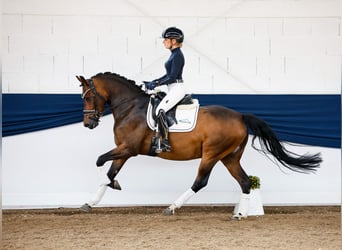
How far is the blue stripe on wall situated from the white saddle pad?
1141 millimetres

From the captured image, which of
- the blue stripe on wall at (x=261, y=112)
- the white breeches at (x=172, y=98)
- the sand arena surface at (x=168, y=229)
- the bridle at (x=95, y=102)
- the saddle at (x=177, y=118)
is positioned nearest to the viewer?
the sand arena surface at (x=168, y=229)

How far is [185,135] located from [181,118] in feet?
0.57

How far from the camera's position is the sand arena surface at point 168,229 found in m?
4.14

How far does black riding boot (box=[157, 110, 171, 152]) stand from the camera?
5422 millimetres

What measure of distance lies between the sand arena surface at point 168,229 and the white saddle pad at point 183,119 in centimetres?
89

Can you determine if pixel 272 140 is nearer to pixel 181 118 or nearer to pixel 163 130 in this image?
pixel 181 118

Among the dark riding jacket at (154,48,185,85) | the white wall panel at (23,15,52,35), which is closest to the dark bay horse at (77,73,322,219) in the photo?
the dark riding jacket at (154,48,185,85)

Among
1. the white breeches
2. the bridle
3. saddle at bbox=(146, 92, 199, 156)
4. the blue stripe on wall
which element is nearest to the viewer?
the white breeches

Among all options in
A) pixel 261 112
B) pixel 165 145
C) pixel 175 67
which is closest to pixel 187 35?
pixel 261 112

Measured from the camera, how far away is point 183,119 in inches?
218

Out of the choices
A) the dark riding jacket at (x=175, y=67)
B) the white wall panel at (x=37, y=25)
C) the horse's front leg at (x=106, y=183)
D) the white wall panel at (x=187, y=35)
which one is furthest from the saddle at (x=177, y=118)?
the white wall panel at (x=37, y=25)

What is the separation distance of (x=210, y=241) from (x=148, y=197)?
2461 millimetres

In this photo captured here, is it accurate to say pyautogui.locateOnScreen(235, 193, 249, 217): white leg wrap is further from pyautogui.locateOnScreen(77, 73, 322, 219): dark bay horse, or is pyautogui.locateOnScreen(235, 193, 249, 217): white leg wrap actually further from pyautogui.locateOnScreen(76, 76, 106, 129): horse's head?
pyautogui.locateOnScreen(76, 76, 106, 129): horse's head

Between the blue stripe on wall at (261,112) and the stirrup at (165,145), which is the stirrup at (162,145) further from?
the blue stripe on wall at (261,112)
